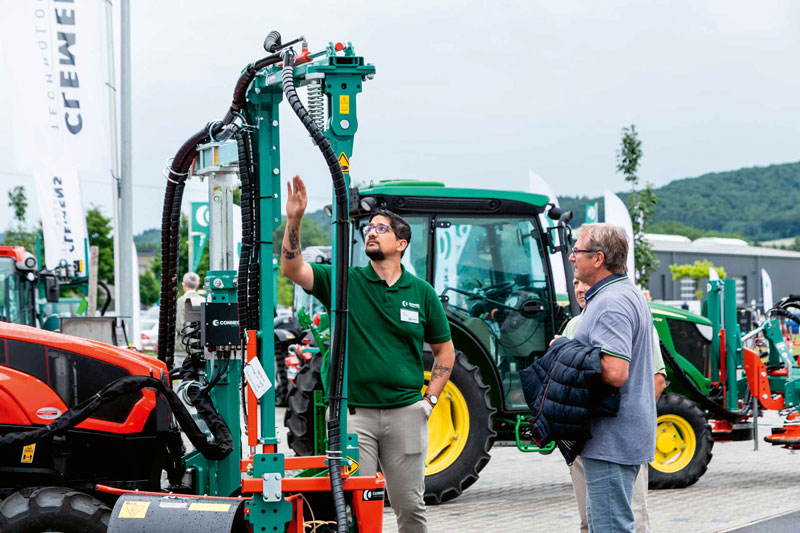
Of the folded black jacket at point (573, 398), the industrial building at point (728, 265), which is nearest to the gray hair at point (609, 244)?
the folded black jacket at point (573, 398)

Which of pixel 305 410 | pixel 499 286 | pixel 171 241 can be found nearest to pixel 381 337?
pixel 171 241

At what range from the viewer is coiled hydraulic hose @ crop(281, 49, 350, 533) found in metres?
4.38

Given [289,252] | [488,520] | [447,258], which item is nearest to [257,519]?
[289,252]

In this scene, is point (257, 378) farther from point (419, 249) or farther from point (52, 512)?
point (419, 249)

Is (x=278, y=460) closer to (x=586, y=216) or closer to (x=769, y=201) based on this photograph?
(x=586, y=216)

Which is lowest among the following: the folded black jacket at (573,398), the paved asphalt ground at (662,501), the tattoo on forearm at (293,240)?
the paved asphalt ground at (662,501)

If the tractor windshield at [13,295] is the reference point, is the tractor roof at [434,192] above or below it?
above

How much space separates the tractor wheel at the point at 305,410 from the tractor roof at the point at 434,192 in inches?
59.4

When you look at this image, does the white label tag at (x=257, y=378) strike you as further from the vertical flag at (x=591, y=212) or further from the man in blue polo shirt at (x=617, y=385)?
the vertical flag at (x=591, y=212)

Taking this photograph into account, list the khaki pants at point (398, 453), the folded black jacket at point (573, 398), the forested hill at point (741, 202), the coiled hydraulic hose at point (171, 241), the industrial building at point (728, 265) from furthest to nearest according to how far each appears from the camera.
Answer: the forested hill at point (741, 202) → the industrial building at point (728, 265) → the coiled hydraulic hose at point (171, 241) → the khaki pants at point (398, 453) → the folded black jacket at point (573, 398)

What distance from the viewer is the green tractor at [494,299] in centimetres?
841

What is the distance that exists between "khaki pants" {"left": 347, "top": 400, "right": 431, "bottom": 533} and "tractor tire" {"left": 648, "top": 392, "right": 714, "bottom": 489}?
4.29m

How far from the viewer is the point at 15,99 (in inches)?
483

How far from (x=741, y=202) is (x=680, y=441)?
436 ft
